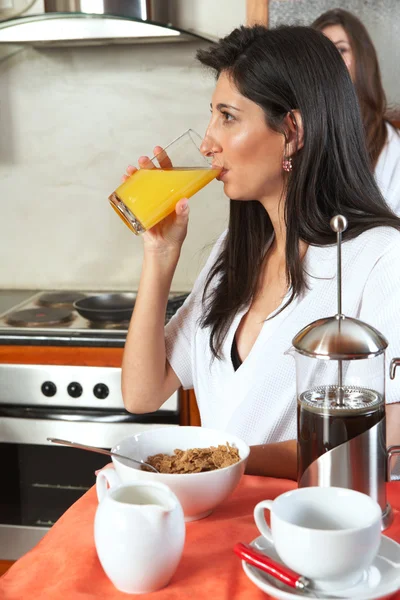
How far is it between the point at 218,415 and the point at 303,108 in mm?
598

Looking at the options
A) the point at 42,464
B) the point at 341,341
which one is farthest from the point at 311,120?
the point at 42,464

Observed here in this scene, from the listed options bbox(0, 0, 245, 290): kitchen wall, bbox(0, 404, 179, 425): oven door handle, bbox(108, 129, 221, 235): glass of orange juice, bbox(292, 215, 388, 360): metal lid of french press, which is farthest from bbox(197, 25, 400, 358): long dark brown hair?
bbox(0, 0, 245, 290): kitchen wall

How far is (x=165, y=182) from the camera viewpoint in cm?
144

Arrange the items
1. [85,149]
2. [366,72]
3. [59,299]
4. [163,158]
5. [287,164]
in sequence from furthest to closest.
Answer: [85,149], [59,299], [366,72], [287,164], [163,158]

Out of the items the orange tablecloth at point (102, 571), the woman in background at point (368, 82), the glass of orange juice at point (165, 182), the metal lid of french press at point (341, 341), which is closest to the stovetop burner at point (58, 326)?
the woman in background at point (368, 82)

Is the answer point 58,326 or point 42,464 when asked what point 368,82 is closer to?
point 58,326

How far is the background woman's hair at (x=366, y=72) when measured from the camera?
2.51m

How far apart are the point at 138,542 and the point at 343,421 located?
283mm

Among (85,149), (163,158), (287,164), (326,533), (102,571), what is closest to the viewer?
(326,533)

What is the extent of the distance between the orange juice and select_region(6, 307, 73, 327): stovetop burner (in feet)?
→ 3.45

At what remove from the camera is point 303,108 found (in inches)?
58.9

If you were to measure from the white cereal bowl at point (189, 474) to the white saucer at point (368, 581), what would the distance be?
12 centimetres

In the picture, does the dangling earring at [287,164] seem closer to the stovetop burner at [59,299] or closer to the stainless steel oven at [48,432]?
the stainless steel oven at [48,432]

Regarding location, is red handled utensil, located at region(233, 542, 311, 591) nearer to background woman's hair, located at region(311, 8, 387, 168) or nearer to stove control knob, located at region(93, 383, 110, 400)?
stove control knob, located at region(93, 383, 110, 400)
